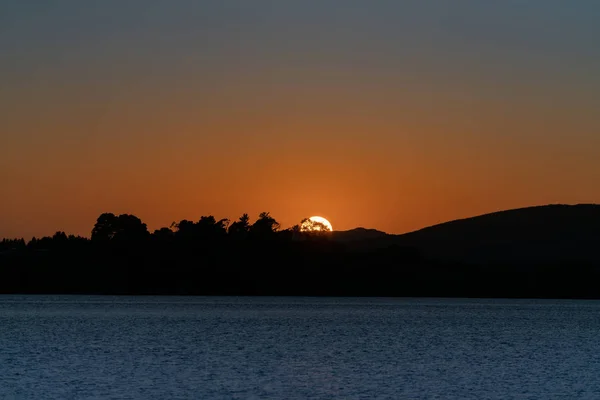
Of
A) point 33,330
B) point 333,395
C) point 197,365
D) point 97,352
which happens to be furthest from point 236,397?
point 33,330

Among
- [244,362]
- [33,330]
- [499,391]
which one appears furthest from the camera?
[33,330]

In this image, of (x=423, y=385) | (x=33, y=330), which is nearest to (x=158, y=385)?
(x=423, y=385)

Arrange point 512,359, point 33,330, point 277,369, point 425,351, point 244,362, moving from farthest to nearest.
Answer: point 33,330
point 425,351
point 512,359
point 244,362
point 277,369

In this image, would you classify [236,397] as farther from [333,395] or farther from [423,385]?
[423,385]

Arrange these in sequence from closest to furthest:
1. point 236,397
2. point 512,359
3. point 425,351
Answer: point 236,397
point 512,359
point 425,351

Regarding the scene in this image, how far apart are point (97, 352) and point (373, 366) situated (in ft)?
100

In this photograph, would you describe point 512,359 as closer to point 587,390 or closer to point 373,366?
point 373,366

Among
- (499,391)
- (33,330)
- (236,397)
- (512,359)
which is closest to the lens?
(236,397)

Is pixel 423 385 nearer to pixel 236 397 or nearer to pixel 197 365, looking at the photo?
pixel 236 397

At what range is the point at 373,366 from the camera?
280 feet

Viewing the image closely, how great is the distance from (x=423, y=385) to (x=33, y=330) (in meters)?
85.1

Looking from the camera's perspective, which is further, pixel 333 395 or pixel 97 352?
pixel 97 352

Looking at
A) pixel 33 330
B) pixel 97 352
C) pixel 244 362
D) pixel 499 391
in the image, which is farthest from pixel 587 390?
pixel 33 330

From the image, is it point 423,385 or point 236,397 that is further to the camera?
point 423,385
